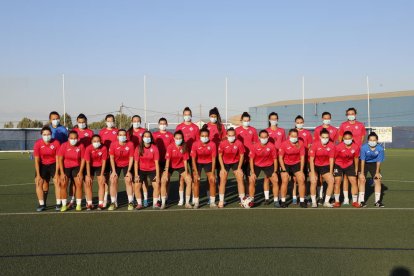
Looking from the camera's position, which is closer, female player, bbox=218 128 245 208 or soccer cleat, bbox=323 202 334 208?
soccer cleat, bbox=323 202 334 208

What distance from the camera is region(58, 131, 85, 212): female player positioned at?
879 cm

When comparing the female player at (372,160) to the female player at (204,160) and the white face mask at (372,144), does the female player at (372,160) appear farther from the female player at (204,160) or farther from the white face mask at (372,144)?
the female player at (204,160)

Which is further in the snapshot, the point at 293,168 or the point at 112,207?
the point at 293,168

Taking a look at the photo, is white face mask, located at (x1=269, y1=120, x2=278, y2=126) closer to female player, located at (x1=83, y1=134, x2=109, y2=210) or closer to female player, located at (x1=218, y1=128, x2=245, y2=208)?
female player, located at (x1=218, y1=128, x2=245, y2=208)

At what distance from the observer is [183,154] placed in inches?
364

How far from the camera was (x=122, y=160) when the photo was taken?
30.3 feet

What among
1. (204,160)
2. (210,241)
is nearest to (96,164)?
(204,160)

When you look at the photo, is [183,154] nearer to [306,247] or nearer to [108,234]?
[108,234]

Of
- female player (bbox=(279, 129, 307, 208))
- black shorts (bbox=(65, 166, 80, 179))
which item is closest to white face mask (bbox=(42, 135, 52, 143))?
black shorts (bbox=(65, 166, 80, 179))

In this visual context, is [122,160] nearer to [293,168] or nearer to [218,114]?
[218,114]

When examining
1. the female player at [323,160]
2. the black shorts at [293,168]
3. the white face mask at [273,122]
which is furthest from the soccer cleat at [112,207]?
the female player at [323,160]

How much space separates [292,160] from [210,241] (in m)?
3.85

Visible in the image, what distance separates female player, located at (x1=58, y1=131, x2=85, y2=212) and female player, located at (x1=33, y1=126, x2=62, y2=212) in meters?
0.13

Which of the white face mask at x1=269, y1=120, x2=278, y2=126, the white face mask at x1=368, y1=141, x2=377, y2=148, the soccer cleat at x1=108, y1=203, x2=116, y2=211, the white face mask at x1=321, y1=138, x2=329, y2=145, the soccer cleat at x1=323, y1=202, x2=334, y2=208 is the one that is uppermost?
the white face mask at x1=269, y1=120, x2=278, y2=126
